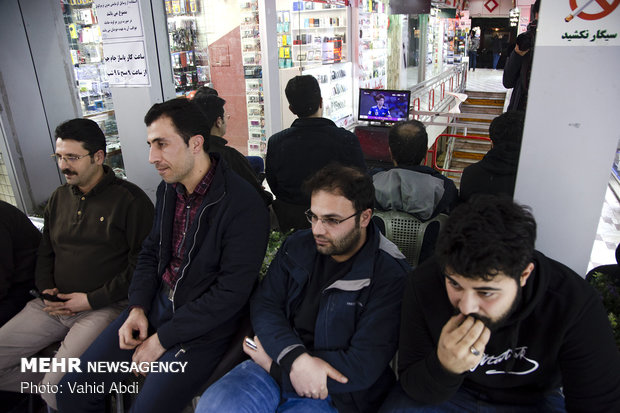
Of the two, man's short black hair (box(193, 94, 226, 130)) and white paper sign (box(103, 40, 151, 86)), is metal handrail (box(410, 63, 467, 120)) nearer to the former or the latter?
man's short black hair (box(193, 94, 226, 130))

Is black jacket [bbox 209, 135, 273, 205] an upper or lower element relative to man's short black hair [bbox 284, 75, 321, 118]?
lower

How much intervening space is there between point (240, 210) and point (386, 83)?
8.90 metres

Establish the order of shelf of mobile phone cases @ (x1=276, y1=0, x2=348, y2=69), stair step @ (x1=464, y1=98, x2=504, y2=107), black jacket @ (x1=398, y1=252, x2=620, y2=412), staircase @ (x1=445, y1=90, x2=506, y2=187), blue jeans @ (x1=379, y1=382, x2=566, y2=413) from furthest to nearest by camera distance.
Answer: stair step @ (x1=464, y1=98, x2=504, y2=107), staircase @ (x1=445, y1=90, x2=506, y2=187), shelf of mobile phone cases @ (x1=276, y1=0, x2=348, y2=69), blue jeans @ (x1=379, y1=382, x2=566, y2=413), black jacket @ (x1=398, y1=252, x2=620, y2=412)

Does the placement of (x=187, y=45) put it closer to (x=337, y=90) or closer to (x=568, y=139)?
(x=337, y=90)

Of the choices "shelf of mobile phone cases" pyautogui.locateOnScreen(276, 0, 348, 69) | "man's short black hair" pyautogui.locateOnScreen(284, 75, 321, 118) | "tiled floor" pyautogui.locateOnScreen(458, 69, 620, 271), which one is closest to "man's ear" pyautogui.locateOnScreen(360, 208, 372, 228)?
"man's short black hair" pyautogui.locateOnScreen(284, 75, 321, 118)

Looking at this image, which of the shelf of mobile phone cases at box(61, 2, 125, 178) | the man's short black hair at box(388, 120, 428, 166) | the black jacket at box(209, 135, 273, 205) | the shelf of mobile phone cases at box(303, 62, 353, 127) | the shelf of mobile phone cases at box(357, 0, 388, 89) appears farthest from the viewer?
the shelf of mobile phone cases at box(357, 0, 388, 89)

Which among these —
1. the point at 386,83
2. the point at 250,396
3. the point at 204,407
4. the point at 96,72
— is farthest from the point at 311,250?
the point at 386,83

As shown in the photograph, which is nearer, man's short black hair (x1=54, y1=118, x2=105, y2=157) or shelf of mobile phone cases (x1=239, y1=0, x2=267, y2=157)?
man's short black hair (x1=54, y1=118, x2=105, y2=157)

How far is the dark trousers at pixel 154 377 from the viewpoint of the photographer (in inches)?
68.5

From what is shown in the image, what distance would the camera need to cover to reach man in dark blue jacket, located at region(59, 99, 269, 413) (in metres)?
1.81

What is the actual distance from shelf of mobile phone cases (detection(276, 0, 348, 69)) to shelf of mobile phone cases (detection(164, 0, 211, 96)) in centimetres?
192

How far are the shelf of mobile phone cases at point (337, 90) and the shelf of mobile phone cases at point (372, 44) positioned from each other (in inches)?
19.6

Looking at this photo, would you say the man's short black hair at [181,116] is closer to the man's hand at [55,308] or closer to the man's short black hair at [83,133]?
the man's short black hair at [83,133]

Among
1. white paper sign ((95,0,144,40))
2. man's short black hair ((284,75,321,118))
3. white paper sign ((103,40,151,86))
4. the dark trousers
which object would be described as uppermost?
white paper sign ((95,0,144,40))
